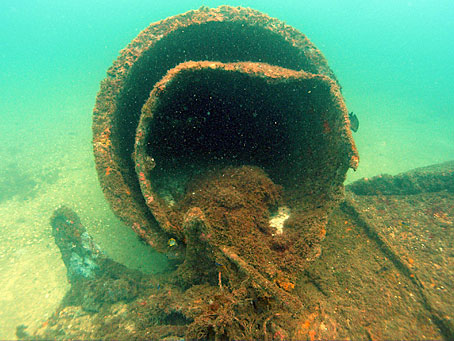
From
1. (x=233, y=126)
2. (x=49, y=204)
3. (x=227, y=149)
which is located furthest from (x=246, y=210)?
(x=49, y=204)

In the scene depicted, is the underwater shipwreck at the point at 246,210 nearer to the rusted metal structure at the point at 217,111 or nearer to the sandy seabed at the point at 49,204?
the rusted metal structure at the point at 217,111

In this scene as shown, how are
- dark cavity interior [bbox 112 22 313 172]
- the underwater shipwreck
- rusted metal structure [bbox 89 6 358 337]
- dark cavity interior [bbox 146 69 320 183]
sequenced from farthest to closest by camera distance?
dark cavity interior [bbox 112 22 313 172] → dark cavity interior [bbox 146 69 320 183] → rusted metal structure [bbox 89 6 358 337] → the underwater shipwreck

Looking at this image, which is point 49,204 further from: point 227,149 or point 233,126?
point 233,126

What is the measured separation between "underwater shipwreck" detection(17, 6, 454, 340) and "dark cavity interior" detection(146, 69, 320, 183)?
28 millimetres

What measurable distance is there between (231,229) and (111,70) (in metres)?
3.55

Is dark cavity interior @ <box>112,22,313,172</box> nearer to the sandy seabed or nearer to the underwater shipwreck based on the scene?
the underwater shipwreck

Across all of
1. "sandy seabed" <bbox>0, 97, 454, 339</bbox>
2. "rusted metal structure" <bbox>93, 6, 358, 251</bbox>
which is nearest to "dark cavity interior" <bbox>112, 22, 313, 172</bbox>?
"rusted metal structure" <bbox>93, 6, 358, 251</bbox>

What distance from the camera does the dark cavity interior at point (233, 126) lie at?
390 centimetres

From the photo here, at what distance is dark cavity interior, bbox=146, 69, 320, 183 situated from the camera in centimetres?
390

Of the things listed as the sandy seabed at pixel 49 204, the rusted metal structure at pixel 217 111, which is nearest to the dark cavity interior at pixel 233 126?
the rusted metal structure at pixel 217 111

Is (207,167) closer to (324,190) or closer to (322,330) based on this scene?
(324,190)

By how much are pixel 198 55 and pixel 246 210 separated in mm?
4135

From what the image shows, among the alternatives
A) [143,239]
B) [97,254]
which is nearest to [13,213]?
[97,254]

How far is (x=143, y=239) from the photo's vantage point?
3.15 m
